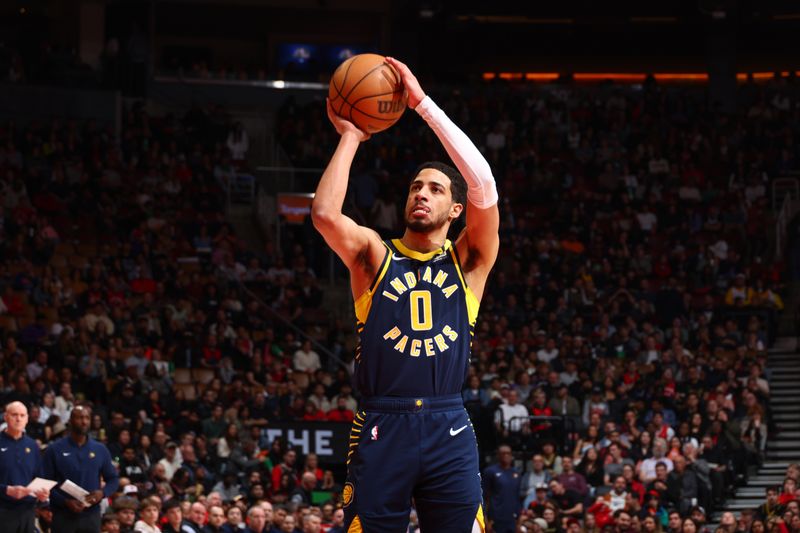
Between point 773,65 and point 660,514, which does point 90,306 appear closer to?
point 660,514

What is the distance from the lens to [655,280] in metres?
23.0

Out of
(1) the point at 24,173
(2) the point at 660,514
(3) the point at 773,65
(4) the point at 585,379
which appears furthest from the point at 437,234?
(3) the point at 773,65

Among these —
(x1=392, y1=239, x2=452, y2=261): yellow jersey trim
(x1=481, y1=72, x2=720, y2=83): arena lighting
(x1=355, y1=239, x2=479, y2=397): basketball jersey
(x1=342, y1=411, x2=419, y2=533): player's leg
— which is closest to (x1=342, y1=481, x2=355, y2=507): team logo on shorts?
(x1=342, y1=411, x2=419, y2=533): player's leg

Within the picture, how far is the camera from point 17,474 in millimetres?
10508

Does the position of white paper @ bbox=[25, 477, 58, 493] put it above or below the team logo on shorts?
below

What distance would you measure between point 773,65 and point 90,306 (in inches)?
836

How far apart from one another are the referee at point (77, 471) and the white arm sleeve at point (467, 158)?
592cm

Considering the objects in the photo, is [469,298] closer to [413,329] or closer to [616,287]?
[413,329]

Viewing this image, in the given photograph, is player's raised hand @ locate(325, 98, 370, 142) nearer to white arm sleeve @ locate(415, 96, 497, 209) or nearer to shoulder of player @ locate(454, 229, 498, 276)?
white arm sleeve @ locate(415, 96, 497, 209)

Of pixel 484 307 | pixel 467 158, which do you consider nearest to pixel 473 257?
pixel 467 158

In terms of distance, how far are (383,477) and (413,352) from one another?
0.52 m

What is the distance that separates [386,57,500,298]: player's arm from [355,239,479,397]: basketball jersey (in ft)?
0.47

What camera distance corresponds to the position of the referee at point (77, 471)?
34.5ft

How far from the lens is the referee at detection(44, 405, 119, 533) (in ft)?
34.5
